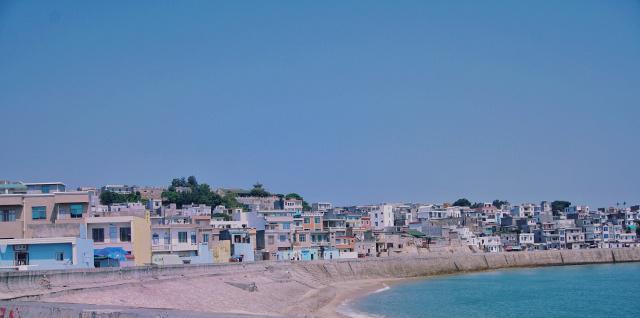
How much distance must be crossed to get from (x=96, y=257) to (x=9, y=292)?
62.2ft

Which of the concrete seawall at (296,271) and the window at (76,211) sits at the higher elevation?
the window at (76,211)

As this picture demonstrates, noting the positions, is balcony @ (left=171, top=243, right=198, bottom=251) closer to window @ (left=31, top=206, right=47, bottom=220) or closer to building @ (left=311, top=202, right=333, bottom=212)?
window @ (left=31, top=206, right=47, bottom=220)

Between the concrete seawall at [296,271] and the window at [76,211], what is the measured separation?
8012mm

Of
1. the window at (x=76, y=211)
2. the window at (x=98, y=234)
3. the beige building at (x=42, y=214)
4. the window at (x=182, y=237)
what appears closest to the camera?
the beige building at (x=42, y=214)

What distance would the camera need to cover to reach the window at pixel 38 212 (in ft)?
143

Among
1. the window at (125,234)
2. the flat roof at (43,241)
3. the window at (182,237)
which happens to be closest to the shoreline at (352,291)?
the window at (182,237)

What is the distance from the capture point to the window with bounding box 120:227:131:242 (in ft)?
150

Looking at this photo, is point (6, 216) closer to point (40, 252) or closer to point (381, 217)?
point (40, 252)

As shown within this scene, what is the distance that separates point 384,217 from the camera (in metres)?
122

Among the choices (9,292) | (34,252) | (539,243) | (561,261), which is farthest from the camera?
(539,243)

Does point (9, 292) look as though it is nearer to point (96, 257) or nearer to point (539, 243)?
point (96, 257)

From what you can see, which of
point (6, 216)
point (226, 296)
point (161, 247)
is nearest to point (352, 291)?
point (161, 247)

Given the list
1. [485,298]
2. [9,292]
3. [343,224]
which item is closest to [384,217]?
[343,224]

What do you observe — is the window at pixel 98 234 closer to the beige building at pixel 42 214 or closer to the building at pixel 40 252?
the beige building at pixel 42 214
